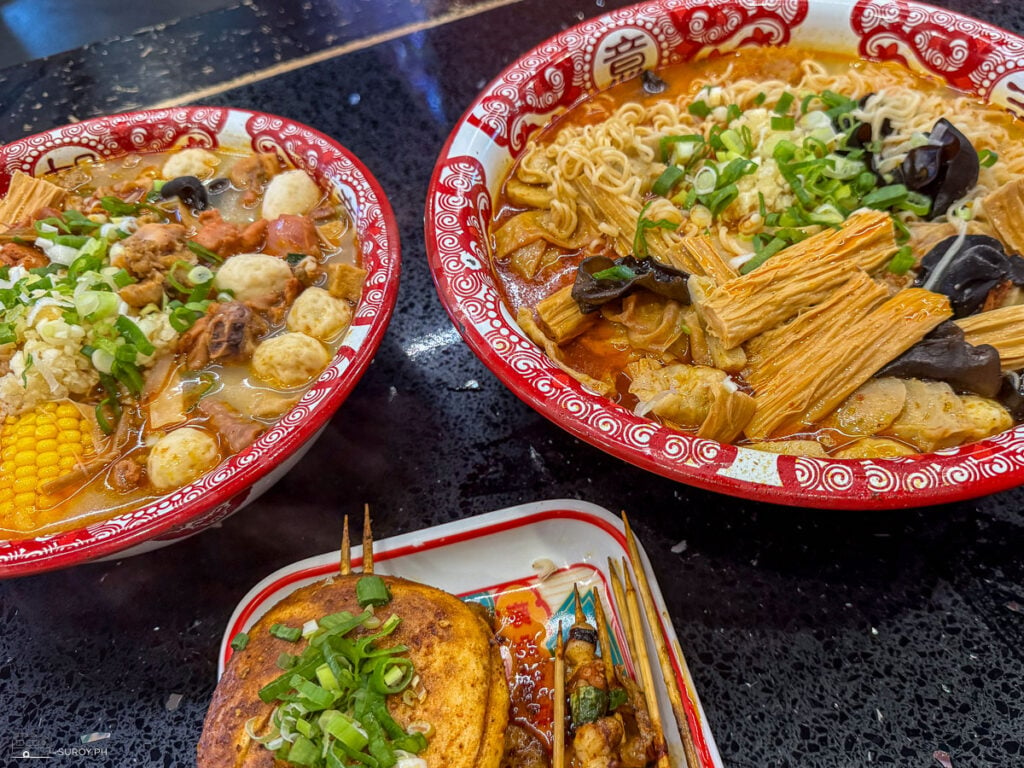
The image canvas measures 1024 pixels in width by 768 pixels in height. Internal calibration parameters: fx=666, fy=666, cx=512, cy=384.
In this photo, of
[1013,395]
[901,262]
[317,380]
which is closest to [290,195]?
[317,380]

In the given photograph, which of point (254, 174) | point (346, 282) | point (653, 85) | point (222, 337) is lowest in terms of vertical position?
point (222, 337)

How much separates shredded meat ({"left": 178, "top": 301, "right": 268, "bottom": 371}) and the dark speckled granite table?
417 mm

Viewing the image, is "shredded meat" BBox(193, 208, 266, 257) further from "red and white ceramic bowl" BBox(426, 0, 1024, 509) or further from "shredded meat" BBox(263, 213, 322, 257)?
"red and white ceramic bowl" BBox(426, 0, 1024, 509)

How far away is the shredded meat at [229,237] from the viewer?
2.47 m

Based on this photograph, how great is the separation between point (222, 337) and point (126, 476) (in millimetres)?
517

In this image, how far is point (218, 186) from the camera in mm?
2746

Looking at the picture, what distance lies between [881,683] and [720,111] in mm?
2158

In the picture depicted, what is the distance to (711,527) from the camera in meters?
2.10

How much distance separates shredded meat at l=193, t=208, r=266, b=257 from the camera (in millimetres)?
2473

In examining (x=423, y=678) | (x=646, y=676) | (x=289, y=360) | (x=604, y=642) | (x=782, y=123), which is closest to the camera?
(x=423, y=678)

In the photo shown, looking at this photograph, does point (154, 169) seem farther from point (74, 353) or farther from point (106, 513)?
point (106, 513)

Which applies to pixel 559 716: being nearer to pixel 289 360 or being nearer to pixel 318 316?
pixel 289 360

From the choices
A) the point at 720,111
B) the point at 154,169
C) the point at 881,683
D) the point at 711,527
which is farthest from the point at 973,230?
the point at 154,169

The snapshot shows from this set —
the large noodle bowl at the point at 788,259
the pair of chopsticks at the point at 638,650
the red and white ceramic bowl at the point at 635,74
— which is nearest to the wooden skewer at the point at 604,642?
the pair of chopsticks at the point at 638,650
